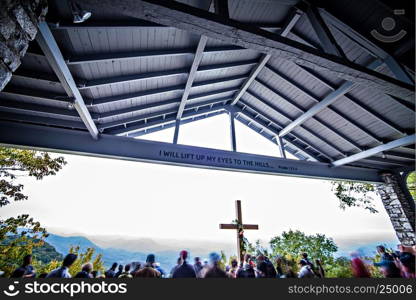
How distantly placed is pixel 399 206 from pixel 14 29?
351 inches

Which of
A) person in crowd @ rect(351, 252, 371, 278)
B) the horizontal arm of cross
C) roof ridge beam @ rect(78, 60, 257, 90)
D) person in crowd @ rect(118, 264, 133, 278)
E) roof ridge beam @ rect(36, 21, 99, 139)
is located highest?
roof ridge beam @ rect(78, 60, 257, 90)

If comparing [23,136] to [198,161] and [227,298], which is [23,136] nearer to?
[198,161]

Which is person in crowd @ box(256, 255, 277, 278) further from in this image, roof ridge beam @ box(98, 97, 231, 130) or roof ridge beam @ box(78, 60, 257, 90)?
roof ridge beam @ box(98, 97, 231, 130)

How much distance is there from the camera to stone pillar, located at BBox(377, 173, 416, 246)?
5955 mm

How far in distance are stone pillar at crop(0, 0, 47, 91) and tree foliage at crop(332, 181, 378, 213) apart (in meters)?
9.67

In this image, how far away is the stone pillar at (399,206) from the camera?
234 inches

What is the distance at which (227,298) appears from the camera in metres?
1.76

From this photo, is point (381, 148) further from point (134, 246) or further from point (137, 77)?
point (134, 246)

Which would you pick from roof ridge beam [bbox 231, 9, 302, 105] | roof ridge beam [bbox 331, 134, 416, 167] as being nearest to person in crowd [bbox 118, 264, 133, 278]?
roof ridge beam [bbox 231, 9, 302, 105]

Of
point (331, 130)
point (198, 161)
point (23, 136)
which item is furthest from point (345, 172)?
point (23, 136)

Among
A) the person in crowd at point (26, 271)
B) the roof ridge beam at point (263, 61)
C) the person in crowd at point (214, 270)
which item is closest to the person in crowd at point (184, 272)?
the person in crowd at point (214, 270)

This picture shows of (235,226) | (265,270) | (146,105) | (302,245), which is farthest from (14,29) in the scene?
(302,245)

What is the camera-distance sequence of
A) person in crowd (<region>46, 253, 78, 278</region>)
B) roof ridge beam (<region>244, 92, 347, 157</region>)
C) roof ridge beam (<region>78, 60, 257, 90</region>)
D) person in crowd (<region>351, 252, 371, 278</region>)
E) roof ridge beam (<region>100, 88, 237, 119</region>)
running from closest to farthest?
person in crowd (<region>46, 253, 78, 278</region>), person in crowd (<region>351, 252, 371, 278</region>), roof ridge beam (<region>78, 60, 257, 90</region>), roof ridge beam (<region>100, 88, 237, 119</region>), roof ridge beam (<region>244, 92, 347, 157</region>)

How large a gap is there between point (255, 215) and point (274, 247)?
214 cm
